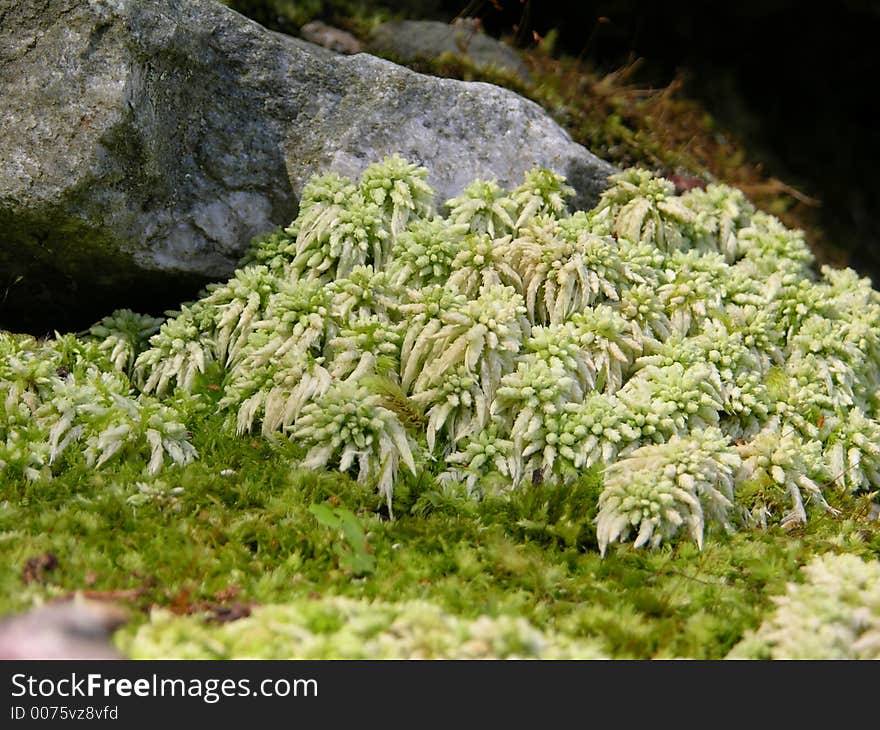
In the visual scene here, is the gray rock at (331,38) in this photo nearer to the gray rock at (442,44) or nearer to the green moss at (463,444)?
the gray rock at (442,44)

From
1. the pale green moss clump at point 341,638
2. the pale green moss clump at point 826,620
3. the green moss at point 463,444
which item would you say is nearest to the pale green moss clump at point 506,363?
the green moss at point 463,444

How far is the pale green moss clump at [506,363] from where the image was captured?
478 centimetres

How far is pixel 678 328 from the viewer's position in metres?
5.61

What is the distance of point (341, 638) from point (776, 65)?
36.6 ft

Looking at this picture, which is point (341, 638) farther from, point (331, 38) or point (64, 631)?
point (331, 38)

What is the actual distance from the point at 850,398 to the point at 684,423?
1383 millimetres

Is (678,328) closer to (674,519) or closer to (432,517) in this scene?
(674,519)

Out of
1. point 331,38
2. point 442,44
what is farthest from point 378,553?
point 442,44

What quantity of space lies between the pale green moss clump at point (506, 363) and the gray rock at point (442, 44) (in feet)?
8.13

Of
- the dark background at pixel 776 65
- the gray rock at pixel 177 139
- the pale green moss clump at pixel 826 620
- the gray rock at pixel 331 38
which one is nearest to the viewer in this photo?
the pale green moss clump at pixel 826 620

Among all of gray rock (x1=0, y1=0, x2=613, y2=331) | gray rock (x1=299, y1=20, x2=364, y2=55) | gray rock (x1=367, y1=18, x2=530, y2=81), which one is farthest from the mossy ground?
gray rock (x1=367, y1=18, x2=530, y2=81)

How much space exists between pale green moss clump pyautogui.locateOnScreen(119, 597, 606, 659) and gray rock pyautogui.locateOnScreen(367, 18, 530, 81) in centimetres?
574
